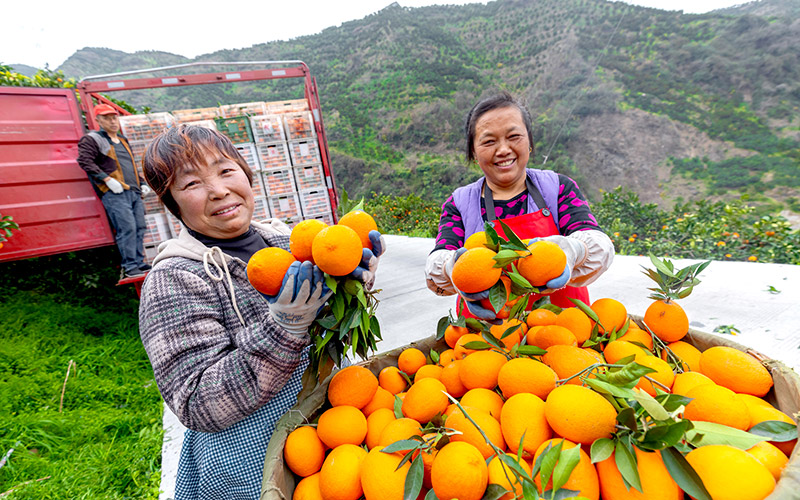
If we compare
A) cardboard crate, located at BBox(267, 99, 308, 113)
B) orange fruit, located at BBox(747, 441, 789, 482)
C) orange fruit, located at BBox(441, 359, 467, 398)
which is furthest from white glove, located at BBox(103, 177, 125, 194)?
orange fruit, located at BBox(747, 441, 789, 482)

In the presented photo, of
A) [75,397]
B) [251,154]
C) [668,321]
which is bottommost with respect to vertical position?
[75,397]

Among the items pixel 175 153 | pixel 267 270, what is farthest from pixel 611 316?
pixel 175 153

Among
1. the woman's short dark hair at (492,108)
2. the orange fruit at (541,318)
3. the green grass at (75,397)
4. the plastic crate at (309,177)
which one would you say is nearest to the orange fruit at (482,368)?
the orange fruit at (541,318)

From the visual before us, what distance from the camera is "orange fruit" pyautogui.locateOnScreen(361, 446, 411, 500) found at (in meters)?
0.79

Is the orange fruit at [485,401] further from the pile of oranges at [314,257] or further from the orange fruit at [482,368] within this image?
the pile of oranges at [314,257]

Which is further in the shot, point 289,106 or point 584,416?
point 289,106

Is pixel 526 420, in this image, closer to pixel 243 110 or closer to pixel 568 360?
pixel 568 360

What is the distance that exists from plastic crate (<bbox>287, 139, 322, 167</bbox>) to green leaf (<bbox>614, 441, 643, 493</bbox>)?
14.9 feet

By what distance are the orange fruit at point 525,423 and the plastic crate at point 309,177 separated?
14.0 feet

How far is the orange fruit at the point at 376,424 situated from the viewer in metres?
1.00

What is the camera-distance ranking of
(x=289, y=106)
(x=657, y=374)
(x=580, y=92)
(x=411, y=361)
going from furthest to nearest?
1. (x=580, y=92)
2. (x=289, y=106)
3. (x=411, y=361)
4. (x=657, y=374)

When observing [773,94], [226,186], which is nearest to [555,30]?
[773,94]

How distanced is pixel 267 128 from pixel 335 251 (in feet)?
13.5

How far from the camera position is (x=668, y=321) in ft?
3.80
